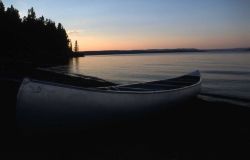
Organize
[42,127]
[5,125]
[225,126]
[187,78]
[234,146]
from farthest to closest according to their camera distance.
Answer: [187,78]
[225,126]
[5,125]
[234,146]
[42,127]

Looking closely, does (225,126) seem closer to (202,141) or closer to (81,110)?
(202,141)

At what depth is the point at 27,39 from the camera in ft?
242

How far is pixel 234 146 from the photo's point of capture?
28.9ft

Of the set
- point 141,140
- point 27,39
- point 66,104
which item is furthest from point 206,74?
point 27,39

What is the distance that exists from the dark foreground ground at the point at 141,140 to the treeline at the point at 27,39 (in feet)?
179

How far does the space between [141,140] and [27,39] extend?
71535mm

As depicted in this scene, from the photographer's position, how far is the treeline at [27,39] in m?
63.2

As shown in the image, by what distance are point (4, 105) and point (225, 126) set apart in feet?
31.4

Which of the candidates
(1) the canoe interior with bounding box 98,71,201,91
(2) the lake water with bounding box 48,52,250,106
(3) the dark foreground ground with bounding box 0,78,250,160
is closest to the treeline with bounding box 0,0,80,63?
(2) the lake water with bounding box 48,52,250,106

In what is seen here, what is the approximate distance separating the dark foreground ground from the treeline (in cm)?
5442

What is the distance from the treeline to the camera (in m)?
63.2

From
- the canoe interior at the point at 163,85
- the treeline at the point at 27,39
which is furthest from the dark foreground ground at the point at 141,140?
the treeline at the point at 27,39

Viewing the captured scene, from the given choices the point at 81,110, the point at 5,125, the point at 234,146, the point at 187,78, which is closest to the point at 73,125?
the point at 81,110

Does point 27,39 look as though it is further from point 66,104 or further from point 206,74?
point 66,104
